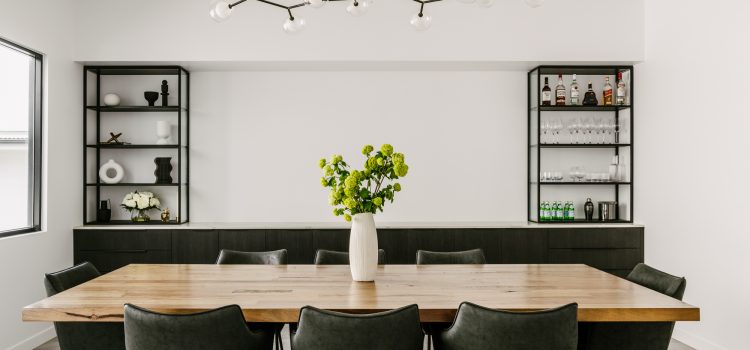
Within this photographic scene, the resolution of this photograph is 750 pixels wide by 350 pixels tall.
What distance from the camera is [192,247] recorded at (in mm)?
4203

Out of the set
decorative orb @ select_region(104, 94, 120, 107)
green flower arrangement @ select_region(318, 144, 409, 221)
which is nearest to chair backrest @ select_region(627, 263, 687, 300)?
green flower arrangement @ select_region(318, 144, 409, 221)

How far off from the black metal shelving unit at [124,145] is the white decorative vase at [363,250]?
258cm

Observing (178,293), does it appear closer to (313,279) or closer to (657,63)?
Answer: (313,279)

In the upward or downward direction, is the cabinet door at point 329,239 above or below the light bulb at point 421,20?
below

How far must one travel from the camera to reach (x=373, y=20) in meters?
4.37

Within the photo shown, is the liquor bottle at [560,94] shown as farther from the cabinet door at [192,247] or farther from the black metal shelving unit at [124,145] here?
the black metal shelving unit at [124,145]

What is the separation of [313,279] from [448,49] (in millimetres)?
2691

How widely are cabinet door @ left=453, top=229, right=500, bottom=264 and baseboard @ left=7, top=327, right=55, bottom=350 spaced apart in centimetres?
334

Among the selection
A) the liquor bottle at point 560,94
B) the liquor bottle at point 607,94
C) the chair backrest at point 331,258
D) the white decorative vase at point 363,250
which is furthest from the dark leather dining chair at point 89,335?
the liquor bottle at point 607,94

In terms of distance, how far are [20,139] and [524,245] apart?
414 cm

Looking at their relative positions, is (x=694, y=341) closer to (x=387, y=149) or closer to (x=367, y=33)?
(x=387, y=149)

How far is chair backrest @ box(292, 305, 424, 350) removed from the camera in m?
1.76

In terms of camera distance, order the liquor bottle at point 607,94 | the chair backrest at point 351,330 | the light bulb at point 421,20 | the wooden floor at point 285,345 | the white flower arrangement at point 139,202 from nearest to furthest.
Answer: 1. the chair backrest at point 351,330
2. the light bulb at point 421,20
3. the wooden floor at point 285,345
4. the white flower arrangement at point 139,202
5. the liquor bottle at point 607,94

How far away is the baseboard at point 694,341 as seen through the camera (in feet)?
11.7
